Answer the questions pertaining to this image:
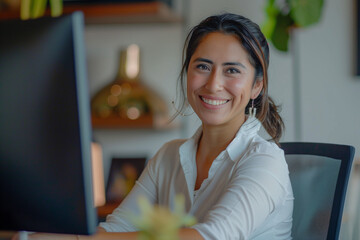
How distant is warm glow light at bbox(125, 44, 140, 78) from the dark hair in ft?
6.18

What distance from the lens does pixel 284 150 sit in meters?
1.49

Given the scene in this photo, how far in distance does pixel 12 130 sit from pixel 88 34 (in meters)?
2.92

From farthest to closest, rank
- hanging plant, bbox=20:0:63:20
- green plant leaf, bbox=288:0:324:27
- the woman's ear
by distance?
green plant leaf, bbox=288:0:324:27 < hanging plant, bbox=20:0:63:20 < the woman's ear

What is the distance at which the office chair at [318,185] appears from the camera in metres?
1.30

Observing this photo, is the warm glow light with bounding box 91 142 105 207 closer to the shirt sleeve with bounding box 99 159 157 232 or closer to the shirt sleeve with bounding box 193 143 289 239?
the shirt sleeve with bounding box 99 159 157 232

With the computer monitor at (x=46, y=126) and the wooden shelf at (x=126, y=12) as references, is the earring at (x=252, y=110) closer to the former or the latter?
the computer monitor at (x=46, y=126)

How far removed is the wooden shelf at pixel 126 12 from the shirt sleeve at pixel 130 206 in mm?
1755

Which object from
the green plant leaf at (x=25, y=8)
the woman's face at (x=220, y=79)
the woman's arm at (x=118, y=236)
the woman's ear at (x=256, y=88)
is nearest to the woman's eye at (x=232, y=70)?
the woman's face at (x=220, y=79)

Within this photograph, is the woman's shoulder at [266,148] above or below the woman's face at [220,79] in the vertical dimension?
below

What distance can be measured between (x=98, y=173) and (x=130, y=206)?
195cm

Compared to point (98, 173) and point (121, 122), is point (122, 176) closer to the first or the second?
point (98, 173)

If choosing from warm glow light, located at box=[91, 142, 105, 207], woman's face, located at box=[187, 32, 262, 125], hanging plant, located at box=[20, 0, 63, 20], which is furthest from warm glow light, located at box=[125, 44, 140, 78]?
woman's face, located at box=[187, 32, 262, 125]

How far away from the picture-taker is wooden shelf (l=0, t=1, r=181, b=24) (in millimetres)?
3242

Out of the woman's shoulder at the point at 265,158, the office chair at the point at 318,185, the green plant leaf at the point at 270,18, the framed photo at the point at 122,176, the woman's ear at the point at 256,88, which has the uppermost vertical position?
the green plant leaf at the point at 270,18
